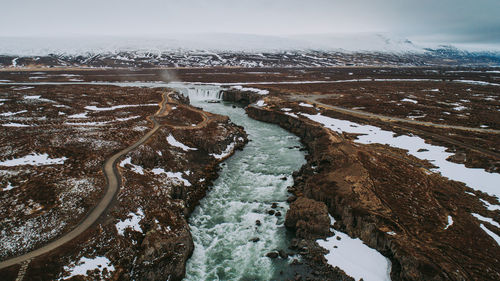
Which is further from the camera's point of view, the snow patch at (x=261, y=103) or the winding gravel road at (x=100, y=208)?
the snow patch at (x=261, y=103)

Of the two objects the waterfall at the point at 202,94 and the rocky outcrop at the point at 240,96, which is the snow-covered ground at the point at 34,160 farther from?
the waterfall at the point at 202,94

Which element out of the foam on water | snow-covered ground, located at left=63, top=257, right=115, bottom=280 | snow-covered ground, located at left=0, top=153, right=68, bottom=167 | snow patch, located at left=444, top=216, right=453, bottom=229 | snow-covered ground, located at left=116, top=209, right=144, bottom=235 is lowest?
the foam on water

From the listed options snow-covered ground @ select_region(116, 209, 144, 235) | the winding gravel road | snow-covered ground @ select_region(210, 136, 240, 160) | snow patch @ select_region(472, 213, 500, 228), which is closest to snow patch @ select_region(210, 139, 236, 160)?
snow-covered ground @ select_region(210, 136, 240, 160)

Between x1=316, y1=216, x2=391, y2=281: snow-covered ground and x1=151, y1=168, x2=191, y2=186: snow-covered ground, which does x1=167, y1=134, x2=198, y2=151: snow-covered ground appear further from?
x1=316, y1=216, x2=391, y2=281: snow-covered ground

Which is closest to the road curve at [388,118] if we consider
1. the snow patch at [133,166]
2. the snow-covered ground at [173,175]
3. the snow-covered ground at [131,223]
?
the snow-covered ground at [173,175]

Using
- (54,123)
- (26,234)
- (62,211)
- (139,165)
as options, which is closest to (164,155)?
(139,165)

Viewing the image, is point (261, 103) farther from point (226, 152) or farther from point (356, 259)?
point (356, 259)
